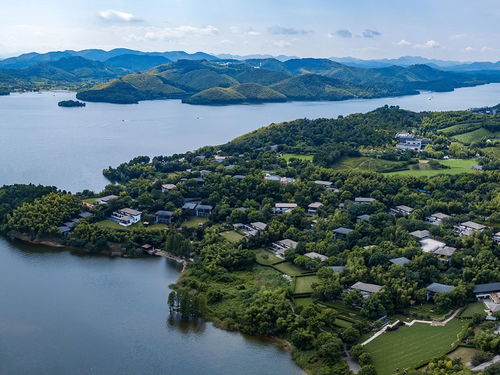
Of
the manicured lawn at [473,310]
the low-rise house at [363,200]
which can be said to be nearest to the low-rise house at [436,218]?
the low-rise house at [363,200]

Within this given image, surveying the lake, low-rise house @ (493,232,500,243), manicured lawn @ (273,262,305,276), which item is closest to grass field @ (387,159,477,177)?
low-rise house @ (493,232,500,243)

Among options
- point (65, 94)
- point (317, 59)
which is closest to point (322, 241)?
point (65, 94)

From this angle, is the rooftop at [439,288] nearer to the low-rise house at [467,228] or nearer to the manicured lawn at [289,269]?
the manicured lawn at [289,269]

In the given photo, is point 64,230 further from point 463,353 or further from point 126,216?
point 463,353

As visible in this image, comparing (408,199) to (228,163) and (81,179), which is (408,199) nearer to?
(228,163)

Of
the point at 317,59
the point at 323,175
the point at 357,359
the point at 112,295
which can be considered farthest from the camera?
the point at 317,59

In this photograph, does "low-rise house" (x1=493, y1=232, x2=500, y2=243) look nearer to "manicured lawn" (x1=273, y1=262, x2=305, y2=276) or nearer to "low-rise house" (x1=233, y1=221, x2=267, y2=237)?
"manicured lawn" (x1=273, y1=262, x2=305, y2=276)
